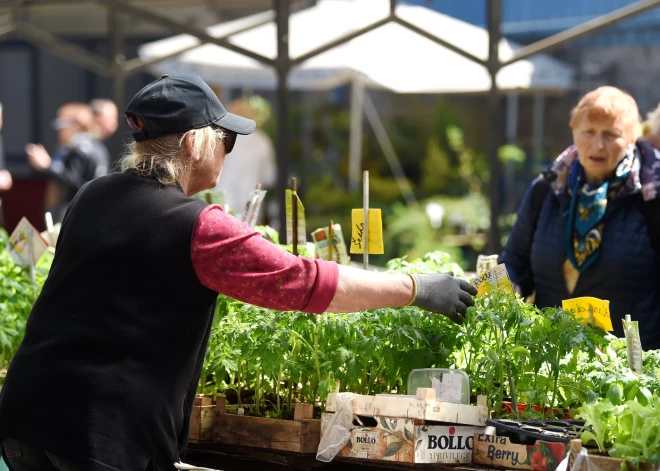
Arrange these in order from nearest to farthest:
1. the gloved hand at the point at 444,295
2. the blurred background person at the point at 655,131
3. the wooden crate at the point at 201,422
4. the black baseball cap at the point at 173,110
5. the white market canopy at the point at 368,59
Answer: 1. the black baseball cap at the point at 173,110
2. the gloved hand at the point at 444,295
3. the wooden crate at the point at 201,422
4. the blurred background person at the point at 655,131
5. the white market canopy at the point at 368,59

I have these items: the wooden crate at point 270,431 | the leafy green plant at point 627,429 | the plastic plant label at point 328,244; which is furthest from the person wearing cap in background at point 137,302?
the plastic plant label at point 328,244

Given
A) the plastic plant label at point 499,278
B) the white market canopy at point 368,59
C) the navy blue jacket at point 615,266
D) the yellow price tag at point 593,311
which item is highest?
the white market canopy at point 368,59

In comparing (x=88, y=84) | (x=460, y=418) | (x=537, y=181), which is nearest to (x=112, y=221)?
(x=460, y=418)

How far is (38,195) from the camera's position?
1019cm

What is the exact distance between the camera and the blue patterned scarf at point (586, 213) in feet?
11.3

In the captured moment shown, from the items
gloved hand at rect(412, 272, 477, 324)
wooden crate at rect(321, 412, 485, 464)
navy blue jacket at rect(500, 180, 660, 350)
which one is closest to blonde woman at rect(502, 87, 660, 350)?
navy blue jacket at rect(500, 180, 660, 350)

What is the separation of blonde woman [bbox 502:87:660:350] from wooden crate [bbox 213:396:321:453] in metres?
1.38

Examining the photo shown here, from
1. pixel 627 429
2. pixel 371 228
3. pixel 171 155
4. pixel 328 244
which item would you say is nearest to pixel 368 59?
pixel 328 244

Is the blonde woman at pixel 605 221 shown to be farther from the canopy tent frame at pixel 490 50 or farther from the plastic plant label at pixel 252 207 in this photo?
the canopy tent frame at pixel 490 50

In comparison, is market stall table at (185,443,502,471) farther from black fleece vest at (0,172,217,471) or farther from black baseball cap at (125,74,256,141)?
black baseball cap at (125,74,256,141)

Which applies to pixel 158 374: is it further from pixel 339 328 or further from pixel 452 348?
pixel 452 348

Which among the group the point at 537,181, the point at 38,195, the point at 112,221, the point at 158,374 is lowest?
A: the point at 158,374

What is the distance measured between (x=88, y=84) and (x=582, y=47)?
6.51 m

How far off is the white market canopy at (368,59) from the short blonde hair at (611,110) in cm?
416
